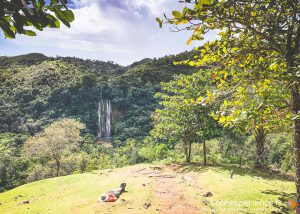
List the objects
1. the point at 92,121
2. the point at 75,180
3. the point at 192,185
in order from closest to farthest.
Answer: the point at 192,185, the point at 75,180, the point at 92,121

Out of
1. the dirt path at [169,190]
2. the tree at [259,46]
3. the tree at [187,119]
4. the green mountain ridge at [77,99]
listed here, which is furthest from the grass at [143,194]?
the green mountain ridge at [77,99]

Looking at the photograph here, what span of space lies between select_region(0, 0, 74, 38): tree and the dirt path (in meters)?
9.17

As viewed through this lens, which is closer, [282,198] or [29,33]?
[29,33]

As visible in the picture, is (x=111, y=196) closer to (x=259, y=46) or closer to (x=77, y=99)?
(x=259, y=46)

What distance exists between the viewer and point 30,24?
1.48 meters

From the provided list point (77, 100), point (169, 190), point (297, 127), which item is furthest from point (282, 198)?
point (77, 100)

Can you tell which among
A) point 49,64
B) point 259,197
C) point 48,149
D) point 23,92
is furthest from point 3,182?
point 49,64

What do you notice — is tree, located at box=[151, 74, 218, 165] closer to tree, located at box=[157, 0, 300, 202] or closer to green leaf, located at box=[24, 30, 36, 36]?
tree, located at box=[157, 0, 300, 202]

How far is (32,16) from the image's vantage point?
1.33 meters

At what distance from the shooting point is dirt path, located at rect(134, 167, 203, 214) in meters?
9.73

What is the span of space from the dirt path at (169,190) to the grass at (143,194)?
196mm

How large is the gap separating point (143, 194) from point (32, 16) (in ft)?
38.9

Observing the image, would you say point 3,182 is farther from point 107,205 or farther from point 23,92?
point 23,92

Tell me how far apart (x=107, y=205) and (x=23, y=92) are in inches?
3031
